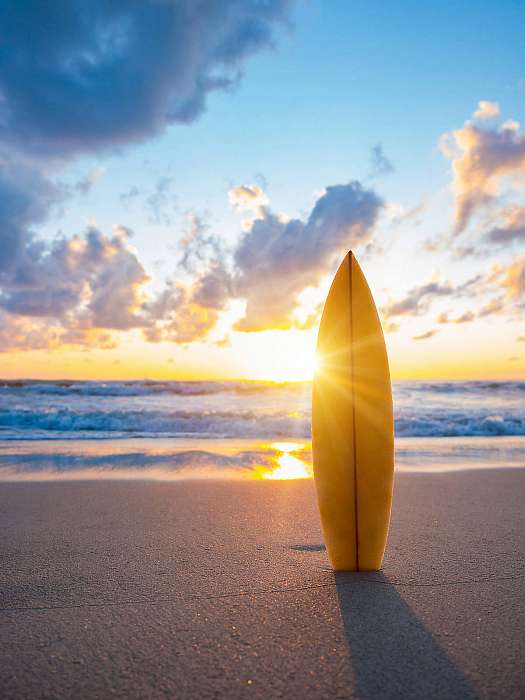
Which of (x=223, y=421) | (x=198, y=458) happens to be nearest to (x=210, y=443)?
(x=198, y=458)

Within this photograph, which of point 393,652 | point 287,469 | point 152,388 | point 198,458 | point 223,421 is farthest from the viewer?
point 152,388

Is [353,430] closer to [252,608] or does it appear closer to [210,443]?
[252,608]

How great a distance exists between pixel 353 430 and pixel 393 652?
100 centimetres

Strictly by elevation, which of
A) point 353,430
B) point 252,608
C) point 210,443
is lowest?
point 210,443

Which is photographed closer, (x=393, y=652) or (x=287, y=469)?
(x=393, y=652)

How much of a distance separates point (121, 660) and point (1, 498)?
3.05 meters

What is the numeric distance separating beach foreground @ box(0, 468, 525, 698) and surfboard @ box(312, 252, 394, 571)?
0.63ft

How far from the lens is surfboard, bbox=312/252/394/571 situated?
2.29 meters

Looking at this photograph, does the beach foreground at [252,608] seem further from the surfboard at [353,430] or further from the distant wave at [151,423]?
the distant wave at [151,423]

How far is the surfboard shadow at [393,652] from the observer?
1.32 meters

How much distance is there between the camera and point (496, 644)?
1.55 m

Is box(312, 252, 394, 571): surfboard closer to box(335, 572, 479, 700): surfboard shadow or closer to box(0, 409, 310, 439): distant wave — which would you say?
box(335, 572, 479, 700): surfboard shadow

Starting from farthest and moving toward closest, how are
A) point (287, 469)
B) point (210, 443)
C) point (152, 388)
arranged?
point (152, 388)
point (210, 443)
point (287, 469)

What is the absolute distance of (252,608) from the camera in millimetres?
1821
